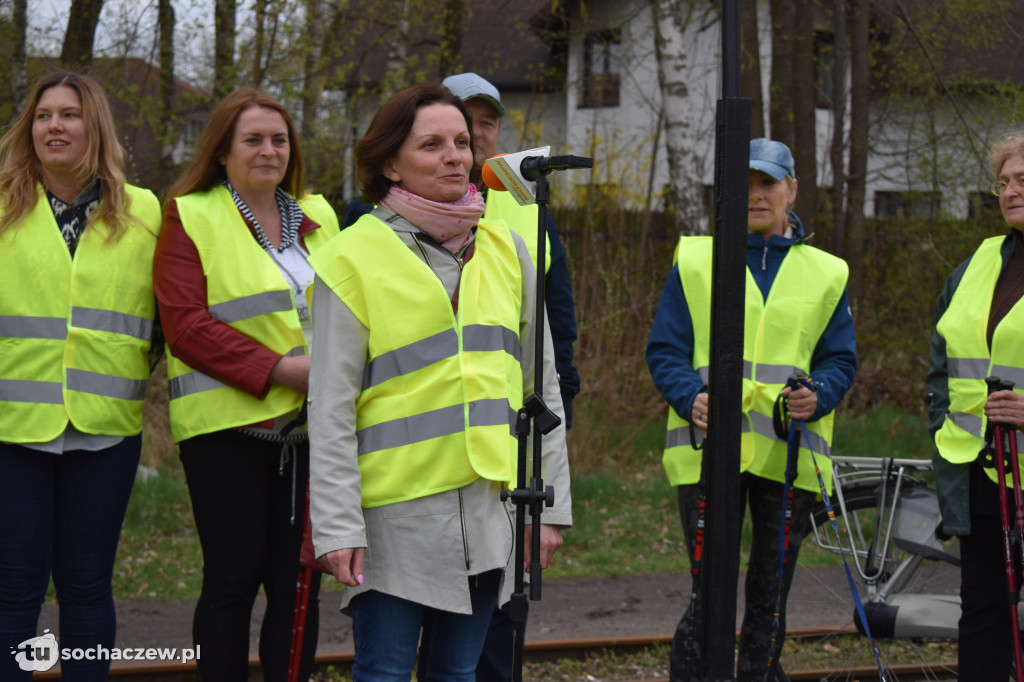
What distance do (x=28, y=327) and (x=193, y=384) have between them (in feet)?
1.87

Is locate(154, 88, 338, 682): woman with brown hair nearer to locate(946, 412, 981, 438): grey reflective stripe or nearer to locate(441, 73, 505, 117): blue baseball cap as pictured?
locate(441, 73, 505, 117): blue baseball cap

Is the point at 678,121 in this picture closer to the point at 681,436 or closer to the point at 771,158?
the point at 771,158

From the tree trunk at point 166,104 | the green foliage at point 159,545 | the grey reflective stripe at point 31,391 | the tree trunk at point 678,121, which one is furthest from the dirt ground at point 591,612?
the tree trunk at point 166,104

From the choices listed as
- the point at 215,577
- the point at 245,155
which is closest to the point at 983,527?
the point at 215,577

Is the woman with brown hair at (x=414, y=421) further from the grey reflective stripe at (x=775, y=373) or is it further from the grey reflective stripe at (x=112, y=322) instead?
the grey reflective stripe at (x=775, y=373)

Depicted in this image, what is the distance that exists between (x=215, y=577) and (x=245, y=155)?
4.80 feet

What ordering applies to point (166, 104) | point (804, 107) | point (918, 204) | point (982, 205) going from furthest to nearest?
point (918, 204) → point (982, 205) → point (804, 107) → point (166, 104)

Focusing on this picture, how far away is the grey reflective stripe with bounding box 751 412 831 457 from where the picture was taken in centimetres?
383

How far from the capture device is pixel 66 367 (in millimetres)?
3514

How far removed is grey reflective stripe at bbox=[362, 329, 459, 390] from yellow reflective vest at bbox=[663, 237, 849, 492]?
1.40m

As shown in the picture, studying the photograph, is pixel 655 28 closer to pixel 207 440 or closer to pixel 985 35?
pixel 985 35

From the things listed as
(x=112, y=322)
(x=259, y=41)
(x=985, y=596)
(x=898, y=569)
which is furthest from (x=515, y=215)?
(x=259, y=41)

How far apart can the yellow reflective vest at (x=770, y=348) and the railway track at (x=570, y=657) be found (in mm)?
1328

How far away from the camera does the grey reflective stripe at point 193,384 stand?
3529 mm
